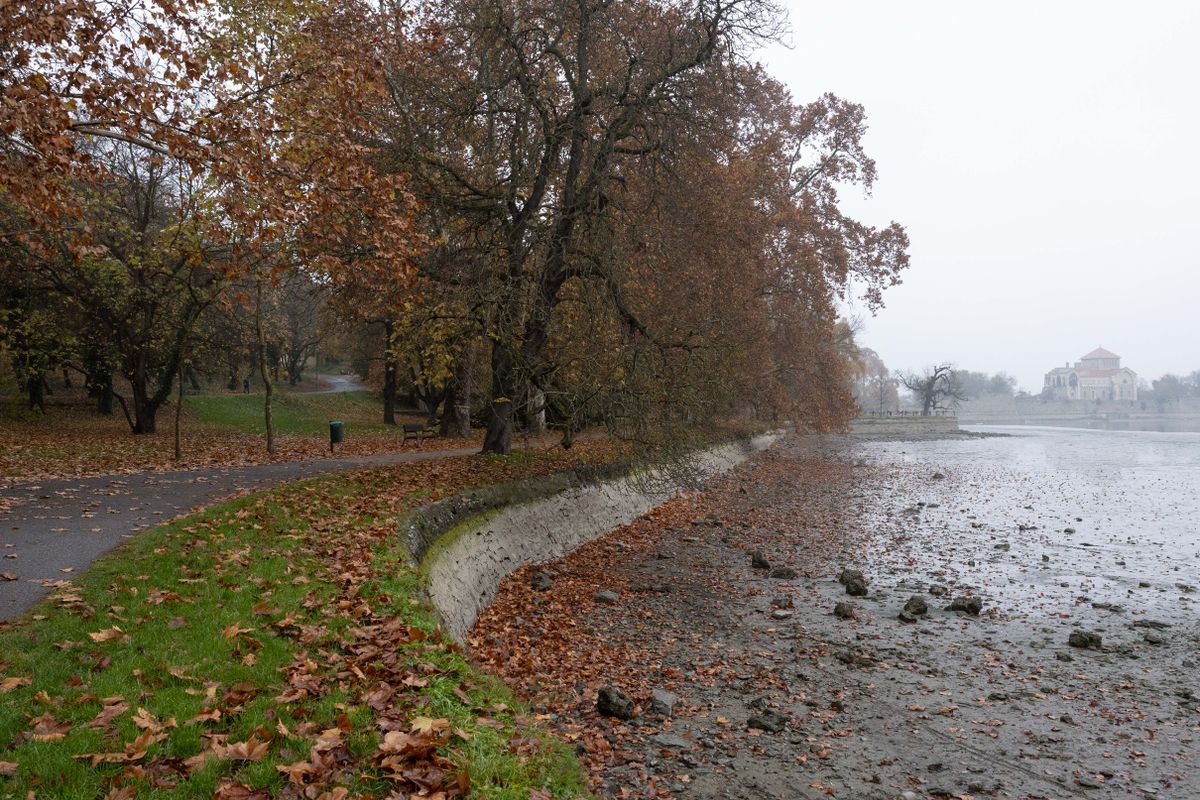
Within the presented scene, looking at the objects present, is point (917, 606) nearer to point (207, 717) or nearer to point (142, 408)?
point (207, 717)

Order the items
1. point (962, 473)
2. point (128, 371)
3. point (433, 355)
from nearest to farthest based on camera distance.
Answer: point (433, 355) → point (128, 371) → point (962, 473)

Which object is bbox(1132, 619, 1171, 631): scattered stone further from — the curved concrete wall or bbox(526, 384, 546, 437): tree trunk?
bbox(526, 384, 546, 437): tree trunk

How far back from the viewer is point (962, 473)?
36906 millimetres

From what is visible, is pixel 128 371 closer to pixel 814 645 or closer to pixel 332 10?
pixel 332 10

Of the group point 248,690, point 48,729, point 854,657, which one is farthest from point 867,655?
point 48,729

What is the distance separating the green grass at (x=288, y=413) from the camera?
113ft

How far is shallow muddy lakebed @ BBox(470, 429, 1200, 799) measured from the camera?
6852 mm

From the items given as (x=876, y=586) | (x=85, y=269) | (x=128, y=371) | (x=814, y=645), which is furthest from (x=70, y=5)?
(x=128, y=371)

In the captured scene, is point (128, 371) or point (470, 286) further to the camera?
point (128, 371)

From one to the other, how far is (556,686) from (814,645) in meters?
3.86

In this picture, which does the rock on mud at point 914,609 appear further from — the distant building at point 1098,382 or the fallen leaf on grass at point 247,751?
the distant building at point 1098,382

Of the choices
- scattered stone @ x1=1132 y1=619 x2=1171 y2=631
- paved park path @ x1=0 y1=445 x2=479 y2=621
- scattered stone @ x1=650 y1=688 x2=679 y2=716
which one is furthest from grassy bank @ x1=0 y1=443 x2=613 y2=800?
scattered stone @ x1=1132 y1=619 x2=1171 y2=631

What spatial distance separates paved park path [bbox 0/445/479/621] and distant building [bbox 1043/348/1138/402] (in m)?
170

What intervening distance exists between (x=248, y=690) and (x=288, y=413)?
35.9 metres
